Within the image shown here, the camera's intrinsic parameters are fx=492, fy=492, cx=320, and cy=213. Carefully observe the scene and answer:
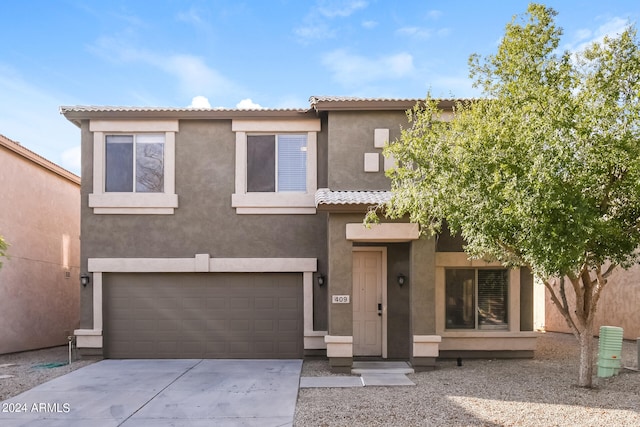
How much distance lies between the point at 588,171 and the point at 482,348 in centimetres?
568

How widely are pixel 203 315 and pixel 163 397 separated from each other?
378cm

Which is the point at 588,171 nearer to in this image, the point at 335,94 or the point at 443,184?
Result: the point at 443,184

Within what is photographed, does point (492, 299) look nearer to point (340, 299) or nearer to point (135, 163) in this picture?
point (340, 299)

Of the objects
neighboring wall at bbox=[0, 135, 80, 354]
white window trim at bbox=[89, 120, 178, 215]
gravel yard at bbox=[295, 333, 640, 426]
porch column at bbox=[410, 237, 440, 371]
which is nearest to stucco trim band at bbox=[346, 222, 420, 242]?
porch column at bbox=[410, 237, 440, 371]

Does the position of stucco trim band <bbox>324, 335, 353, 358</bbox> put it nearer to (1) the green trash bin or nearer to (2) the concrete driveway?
(2) the concrete driveway

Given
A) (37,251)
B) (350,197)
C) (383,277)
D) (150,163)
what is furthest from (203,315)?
(37,251)

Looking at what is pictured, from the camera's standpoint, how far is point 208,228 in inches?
477

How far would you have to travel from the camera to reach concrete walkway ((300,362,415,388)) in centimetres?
916

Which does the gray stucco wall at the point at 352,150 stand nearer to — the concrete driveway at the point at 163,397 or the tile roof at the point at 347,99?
the tile roof at the point at 347,99

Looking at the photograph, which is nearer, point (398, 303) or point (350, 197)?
point (350, 197)

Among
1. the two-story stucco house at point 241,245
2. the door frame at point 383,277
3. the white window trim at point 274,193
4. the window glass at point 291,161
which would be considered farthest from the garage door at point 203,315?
the window glass at point 291,161

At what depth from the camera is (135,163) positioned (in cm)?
1226

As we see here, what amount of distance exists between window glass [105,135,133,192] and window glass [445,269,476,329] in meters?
8.20

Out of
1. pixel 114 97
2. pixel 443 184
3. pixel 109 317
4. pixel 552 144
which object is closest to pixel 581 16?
pixel 552 144
